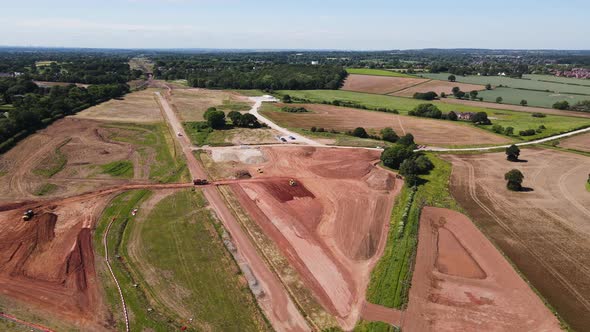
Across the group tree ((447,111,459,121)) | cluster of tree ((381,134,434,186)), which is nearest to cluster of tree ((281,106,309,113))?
tree ((447,111,459,121))

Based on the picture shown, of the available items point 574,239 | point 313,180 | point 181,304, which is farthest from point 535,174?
point 181,304

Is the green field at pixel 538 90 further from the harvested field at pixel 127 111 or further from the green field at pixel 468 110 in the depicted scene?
the harvested field at pixel 127 111

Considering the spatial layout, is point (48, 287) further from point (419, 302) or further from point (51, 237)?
point (419, 302)

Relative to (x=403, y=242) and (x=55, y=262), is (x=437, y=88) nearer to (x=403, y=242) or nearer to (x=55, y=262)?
(x=403, y=242)

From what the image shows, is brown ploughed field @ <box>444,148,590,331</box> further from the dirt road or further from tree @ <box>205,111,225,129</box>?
tree @ <box>205,111,225,129</box>

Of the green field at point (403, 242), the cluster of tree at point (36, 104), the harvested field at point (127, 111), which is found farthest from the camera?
the harvested field at point (127, 111)

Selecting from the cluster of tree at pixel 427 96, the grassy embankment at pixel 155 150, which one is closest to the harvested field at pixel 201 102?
the grassy embankment at pixel 155 150

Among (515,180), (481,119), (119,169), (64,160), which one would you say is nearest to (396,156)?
(515,180)
